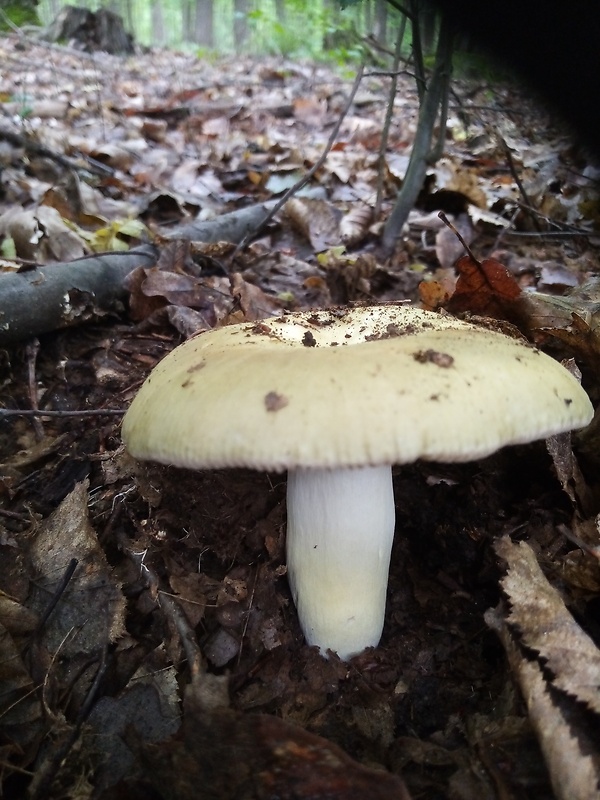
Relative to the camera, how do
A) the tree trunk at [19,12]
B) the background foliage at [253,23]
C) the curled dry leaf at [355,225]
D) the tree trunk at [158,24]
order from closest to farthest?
the curled dry leaf at [355,225] < the background foliage at [253,23] < the tree trunk at [19,12] < the tree trunk at [158,24]

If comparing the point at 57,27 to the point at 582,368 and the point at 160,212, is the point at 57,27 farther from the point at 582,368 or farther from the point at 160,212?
the point at 582,368

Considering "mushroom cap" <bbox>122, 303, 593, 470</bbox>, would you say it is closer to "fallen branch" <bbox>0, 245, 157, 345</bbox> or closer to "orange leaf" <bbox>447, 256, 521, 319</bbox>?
"orange leaf" <bbox>447, 256, 521, 319</bbox>

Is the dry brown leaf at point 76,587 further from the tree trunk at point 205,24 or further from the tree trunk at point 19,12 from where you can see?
the tree trunk at point 205,24

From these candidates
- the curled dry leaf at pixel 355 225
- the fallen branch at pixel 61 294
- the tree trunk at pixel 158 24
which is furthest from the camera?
the tree trunk at pixel 158 24

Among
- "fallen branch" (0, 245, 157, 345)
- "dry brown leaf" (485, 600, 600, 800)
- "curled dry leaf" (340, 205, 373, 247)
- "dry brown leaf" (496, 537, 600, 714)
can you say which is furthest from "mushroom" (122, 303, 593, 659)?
"curled dry leaf" (340, 205, 373, 247)

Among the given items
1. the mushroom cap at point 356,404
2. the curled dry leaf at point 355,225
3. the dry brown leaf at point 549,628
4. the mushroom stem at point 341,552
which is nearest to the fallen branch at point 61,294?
the mushroom cap at point 356,404

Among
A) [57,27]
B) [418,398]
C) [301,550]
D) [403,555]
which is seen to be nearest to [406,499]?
[403,555]

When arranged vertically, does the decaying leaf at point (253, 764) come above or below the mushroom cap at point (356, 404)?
below
